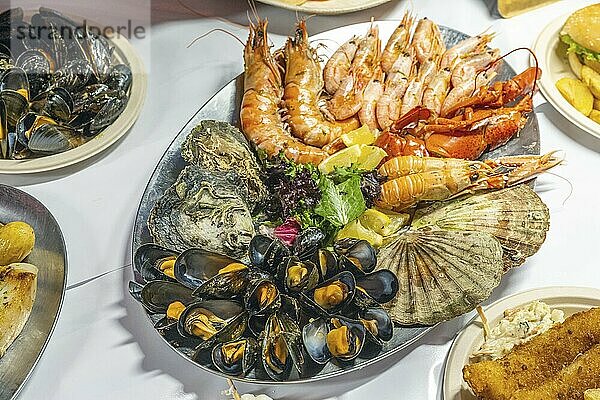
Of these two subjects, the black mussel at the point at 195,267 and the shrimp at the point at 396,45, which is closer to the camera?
the black mussel at the point at 195,267

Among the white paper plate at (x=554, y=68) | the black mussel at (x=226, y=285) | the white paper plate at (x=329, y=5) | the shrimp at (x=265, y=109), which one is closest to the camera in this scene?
the black mussel at (x=226, y=285)

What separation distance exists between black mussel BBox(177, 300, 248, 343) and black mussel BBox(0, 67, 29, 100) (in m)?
0.74

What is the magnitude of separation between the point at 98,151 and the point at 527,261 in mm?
968

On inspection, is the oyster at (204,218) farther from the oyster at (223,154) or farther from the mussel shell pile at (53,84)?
the mussel shell pile at (53,84)

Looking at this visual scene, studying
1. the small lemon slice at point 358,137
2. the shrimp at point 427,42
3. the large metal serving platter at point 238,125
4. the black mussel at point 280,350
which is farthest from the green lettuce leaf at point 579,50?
the black mussel at point 280,350

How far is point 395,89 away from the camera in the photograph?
5.16ft

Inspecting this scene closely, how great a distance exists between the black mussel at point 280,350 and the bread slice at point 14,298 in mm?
479

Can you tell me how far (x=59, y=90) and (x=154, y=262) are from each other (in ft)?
1.83

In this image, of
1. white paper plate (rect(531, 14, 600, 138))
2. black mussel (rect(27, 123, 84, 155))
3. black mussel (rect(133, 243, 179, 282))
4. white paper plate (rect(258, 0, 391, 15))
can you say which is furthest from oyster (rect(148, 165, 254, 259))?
white paper plate (rect(531, 14, 600, 138))

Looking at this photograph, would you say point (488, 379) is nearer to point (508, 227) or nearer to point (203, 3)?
point (508, 227)

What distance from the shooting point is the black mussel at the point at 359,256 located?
1203 millimetres

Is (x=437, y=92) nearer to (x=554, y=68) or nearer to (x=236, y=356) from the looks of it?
(x=554, y=68)

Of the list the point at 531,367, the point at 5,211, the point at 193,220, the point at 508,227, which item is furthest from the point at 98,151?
the point at 531,367

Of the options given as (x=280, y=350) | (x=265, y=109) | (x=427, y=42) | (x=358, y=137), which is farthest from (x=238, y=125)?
(x=280, y=350)
